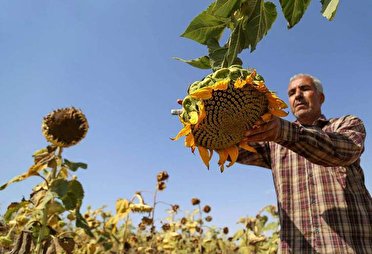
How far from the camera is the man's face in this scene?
8.48 feet

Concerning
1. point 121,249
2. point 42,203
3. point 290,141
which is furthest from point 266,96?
point 121,249

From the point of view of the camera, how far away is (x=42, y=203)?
1745 mm

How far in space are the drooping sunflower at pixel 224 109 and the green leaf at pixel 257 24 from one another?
78 millimetres

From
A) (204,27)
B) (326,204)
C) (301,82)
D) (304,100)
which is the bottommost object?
(326,204)

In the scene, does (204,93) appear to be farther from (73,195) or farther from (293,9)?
(73,195)

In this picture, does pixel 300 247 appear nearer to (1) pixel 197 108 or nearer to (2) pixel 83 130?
(2) pixel 83 130

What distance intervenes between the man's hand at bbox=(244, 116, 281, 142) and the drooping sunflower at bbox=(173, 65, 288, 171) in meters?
0.02

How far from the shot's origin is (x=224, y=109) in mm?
913

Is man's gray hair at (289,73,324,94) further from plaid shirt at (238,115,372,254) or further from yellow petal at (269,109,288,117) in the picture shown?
yellow petal at (269,109,288,117)

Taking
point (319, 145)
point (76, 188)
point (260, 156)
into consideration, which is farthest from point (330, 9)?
point (260, 156)

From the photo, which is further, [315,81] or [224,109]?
[315,81]

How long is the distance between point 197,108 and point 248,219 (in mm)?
2786

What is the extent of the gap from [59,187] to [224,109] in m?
1.17

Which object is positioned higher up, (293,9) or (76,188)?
(293,9)
